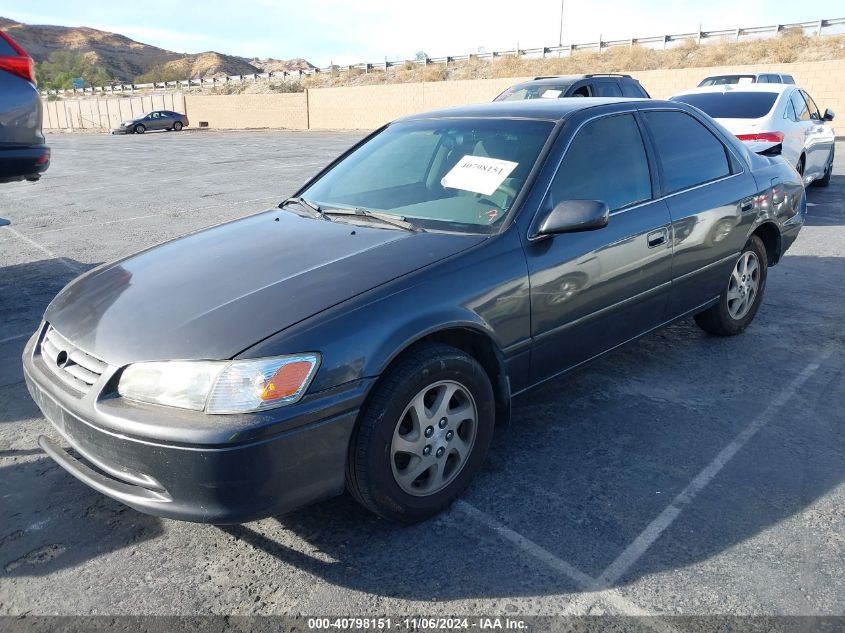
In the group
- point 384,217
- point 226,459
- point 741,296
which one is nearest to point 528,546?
point 226,459

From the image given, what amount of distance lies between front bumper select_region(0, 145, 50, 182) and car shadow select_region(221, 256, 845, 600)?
376cm

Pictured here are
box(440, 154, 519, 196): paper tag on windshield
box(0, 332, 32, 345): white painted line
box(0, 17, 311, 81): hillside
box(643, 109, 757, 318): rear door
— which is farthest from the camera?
box(0, 17, 311, 81): hillside

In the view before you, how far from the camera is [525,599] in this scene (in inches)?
93.5

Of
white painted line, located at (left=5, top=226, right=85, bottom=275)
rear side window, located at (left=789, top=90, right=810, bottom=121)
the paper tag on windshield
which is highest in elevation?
rear side window, located at (left=789, top=90, right=810, bottom=121)

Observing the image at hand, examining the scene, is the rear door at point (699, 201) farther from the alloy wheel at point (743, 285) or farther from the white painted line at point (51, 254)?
the white painted line at point (51, 254)

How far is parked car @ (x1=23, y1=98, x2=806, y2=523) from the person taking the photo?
232 cm

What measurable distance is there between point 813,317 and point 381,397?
13.5 ft

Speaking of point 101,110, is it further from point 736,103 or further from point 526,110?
point 526,110

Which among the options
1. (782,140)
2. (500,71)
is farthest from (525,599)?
(500,71)

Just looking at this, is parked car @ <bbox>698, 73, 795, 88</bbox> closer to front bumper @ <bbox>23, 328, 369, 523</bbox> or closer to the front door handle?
the front door handle

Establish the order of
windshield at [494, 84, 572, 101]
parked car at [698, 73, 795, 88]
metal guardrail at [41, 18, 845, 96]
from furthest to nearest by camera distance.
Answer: metal guardrail at [41, 18, 845, 96], parked car at [698, 73, 795, 88], windshield at [494, 84, 572, 101]

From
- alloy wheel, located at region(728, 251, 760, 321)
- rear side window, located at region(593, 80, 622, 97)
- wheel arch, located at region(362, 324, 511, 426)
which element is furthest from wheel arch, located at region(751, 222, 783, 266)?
rear side window, located at region(593, 80, 622, 97)

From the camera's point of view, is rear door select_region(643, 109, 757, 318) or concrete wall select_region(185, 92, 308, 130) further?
concrete wall select_region(185, 92, 308, 130)

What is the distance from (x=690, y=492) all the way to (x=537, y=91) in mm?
8379
